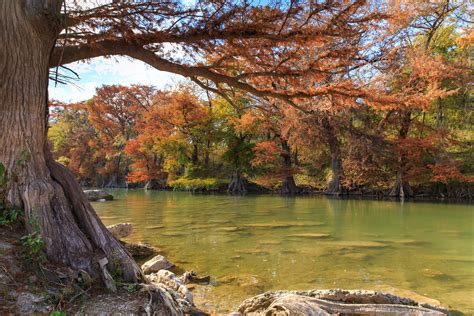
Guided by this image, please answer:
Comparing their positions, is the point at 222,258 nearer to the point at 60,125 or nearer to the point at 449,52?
the point at 449,52

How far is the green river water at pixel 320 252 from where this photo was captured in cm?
449

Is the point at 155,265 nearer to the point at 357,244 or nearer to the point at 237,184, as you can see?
the point at 357,244

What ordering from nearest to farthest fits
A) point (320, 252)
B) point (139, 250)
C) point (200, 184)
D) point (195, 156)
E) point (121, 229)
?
point (139, 250) < point (320, 252) < point (121, 229) < point (200, 184) < point (195, 156)

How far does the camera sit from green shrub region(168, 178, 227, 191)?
24797 mm

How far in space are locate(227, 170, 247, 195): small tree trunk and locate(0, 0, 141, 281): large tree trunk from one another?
825 inches

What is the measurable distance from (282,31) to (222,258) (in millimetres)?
3813

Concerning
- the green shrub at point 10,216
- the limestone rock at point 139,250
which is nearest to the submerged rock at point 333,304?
the green shrub at point 10,216

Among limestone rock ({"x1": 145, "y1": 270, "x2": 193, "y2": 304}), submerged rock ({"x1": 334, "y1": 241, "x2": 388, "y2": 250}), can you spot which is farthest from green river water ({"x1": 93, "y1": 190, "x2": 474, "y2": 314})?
limestone rock ({"x1": 145, "y1": 270, "x2": 193, "y2": 304})

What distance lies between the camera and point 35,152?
3258 mm

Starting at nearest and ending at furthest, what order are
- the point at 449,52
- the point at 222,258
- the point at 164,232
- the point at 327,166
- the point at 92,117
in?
the point at 222,258 → the point at 164,232 → the point at 449,52 → the point at 327,166 → the point at 92,117

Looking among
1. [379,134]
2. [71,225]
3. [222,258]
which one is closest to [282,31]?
[71,225]

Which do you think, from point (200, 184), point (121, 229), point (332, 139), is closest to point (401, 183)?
point (332, 139)

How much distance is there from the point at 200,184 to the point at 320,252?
62.2 feet

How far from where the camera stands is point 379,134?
1908 cm
